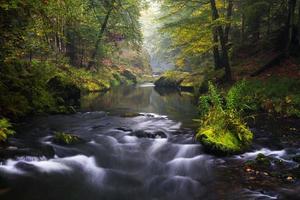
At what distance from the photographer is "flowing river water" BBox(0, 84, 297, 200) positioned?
21.0 ft

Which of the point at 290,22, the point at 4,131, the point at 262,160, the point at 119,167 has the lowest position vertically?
the point at 119,167

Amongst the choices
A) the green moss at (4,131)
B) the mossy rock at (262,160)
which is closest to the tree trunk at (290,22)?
the mossy rock at (262,160)

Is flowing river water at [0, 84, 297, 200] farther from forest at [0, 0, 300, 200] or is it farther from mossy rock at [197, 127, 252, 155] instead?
mossy rock at [197, 127, 252, 155]

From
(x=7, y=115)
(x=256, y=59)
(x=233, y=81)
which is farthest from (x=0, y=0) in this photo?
(x=256, y=59)

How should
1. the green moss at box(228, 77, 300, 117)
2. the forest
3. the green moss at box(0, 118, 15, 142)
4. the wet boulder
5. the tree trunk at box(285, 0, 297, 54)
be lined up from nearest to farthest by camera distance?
the forest → the green moss at box(0, 118, 15, 142) → the wet boulder → the green moss at box(228, 77, 300, 117) → the tree trunk at box(285, 0, 297, 54)

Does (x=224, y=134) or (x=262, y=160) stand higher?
(x=224, y=134)

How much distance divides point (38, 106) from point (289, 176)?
33.6 feet

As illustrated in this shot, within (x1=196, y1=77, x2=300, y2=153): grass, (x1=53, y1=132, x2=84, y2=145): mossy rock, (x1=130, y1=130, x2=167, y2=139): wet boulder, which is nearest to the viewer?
(x1=196, y1=77, x2=300, y2=153): grass

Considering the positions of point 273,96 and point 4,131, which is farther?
point 273,96

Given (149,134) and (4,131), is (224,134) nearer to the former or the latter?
(149,134)

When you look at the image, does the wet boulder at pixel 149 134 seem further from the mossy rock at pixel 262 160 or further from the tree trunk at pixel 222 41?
the tree trunk at pixel 222 41

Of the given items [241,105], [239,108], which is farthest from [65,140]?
[239,108]

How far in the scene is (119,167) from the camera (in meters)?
8.01

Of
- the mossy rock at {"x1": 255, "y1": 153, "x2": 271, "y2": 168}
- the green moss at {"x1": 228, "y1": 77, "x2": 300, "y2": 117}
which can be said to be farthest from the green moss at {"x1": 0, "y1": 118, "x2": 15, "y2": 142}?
the green moss at {"x1": 228, "y1": 77, "x2": 300, "y2": 117}
